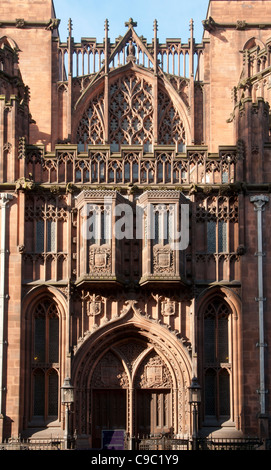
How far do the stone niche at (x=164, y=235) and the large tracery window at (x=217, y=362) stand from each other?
2240 millimetres

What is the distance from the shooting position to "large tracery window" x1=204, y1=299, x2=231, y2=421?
43.8 metres

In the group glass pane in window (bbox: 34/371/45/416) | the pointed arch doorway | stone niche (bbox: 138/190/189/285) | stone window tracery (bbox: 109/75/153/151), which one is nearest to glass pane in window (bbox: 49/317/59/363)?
glass pane in window (bbox: 34/371/45/416)

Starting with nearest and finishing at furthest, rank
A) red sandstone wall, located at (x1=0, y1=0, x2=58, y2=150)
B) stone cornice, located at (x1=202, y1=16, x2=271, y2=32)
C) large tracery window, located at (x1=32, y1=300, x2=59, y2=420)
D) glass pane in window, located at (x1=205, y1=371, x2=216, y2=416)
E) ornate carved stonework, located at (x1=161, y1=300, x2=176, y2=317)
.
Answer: large tracery window, located at (x1=32, y1=300, x2=59, y2=420) → ornate carved stonework, located at (x1=161, y1=300, x2=176, y2=317) → glass pane in window, located at (x1=205, y1=371, x2=216, y2=416) → red sandstone wall, located at (x1=0, y1=0, x2=58, y2=150) → stone cornice, located at (x1=202, y1=16, x2=271, y2=32)

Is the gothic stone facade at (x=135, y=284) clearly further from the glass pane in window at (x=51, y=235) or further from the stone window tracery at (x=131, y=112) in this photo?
the stone window tracery at (x=131, y=112)

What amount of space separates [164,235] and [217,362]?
5138 mm

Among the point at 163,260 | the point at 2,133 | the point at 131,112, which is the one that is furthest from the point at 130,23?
the point at 163,260

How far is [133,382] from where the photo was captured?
43844mm

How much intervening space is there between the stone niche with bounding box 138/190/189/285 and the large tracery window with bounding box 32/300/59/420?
3.91 m

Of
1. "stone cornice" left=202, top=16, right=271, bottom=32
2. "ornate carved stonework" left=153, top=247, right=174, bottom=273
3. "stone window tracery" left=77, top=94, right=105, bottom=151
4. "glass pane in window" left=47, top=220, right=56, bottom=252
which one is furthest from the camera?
"stone cornice" left=202, top=16, right=271, bottom=32

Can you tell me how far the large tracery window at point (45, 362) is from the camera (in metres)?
43.6

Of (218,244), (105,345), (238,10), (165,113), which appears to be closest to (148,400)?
(105,345)

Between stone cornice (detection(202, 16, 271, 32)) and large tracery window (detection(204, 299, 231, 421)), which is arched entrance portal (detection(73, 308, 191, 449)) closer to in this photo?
large tracery window (detection(204, 299, 231, 421))

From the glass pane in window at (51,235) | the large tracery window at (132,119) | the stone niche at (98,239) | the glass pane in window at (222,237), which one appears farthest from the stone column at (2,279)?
the large tracery window at (132,119)
